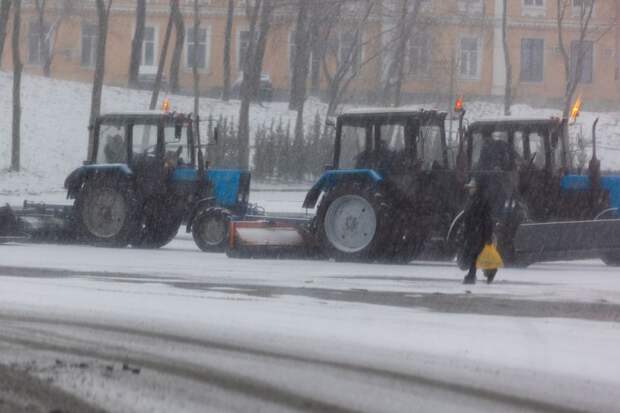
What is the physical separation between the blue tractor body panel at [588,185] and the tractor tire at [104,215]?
7263 millimetres

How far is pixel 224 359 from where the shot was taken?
10.0 m

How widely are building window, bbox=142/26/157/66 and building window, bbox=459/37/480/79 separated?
56.1ft

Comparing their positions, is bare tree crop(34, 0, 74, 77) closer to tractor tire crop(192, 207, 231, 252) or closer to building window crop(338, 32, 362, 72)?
building window crop(338, 32, 362, 72)

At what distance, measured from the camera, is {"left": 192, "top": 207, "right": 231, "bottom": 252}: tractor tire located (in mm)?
21625

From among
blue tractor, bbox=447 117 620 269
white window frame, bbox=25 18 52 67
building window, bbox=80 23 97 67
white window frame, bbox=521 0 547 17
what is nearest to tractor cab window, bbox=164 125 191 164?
blue tractor, bbox=447 117 620 269

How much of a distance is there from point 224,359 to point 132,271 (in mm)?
7190

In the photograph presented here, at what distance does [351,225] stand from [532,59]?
4307 centimetres

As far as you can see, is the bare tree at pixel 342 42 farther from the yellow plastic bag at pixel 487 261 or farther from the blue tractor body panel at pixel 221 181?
the yellow plastic bag at pixel 487 261

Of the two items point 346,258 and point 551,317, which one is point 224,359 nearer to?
point 551,317

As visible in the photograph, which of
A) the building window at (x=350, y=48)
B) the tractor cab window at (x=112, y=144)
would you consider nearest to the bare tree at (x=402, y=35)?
the building window at (x=350, y=48)

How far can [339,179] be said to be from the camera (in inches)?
786

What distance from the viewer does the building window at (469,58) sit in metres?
54.6

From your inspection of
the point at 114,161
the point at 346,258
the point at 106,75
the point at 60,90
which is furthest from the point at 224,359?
the point at 106,75

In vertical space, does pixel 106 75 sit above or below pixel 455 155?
above
